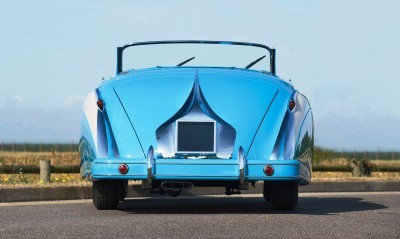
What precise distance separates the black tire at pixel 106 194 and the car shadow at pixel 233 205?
156mm

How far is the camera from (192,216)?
938 cm

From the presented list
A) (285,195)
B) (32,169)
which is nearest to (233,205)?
(285,195)

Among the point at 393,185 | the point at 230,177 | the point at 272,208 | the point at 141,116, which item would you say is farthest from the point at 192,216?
the point at 393,185

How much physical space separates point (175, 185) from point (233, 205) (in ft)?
7.10

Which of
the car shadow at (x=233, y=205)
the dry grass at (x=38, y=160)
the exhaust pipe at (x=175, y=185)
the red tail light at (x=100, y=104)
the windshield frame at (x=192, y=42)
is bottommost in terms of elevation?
the car shadow at (x=233, y=205)

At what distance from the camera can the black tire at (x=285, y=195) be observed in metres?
10.3

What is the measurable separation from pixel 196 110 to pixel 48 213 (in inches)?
75.1

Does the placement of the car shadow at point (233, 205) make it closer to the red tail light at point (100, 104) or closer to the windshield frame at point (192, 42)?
the red tail light at point (100, 104)

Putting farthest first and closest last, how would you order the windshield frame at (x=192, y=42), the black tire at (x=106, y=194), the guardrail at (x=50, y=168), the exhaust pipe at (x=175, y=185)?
the guardrail at (x=50, y=168)
the windshield frame at (x=192, y=42)
the black tire at (x=106, y=194)
the exhaust pipe at (x=175, y=185)

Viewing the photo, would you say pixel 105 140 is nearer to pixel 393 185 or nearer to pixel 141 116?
pixel 141 116

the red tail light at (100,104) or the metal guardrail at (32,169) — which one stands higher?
the red tail light at (100,104)

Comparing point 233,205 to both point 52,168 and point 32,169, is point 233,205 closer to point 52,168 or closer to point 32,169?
point 52,168

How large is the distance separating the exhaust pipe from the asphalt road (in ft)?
0.88

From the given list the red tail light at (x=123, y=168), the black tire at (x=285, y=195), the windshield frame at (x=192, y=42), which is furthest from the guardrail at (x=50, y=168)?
the red tail light at (x=123, y=168)
